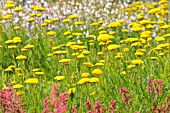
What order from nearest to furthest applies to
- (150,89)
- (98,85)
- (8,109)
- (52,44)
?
(8,109)
(150,89)
(98,85)
(52,44)

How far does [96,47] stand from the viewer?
25.0 feet

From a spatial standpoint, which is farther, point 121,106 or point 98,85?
point 98,85

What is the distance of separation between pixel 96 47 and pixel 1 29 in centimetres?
165

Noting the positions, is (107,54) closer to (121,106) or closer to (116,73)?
(116,73)

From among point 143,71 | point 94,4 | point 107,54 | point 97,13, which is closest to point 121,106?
point 143,71

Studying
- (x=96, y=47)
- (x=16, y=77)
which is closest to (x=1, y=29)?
(x=96, y=47)

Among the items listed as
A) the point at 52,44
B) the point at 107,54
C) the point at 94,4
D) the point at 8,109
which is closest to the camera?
the point at 8,109

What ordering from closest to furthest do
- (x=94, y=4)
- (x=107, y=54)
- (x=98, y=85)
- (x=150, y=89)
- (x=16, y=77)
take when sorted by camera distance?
(x=150, y=89)
(x=98, y=85)
(x=16, y=77)
(x=107, y=54)
(x=94, y=4)

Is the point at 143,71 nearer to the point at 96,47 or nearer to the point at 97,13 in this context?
the point at 96,47

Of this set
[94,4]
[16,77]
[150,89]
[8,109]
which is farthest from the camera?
[94,4]

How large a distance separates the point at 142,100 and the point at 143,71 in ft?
2.59

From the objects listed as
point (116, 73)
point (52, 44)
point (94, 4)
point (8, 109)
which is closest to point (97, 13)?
point (94, 4)

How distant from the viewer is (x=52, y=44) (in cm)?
752

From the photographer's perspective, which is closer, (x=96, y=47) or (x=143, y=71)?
(x=143, y=71)
